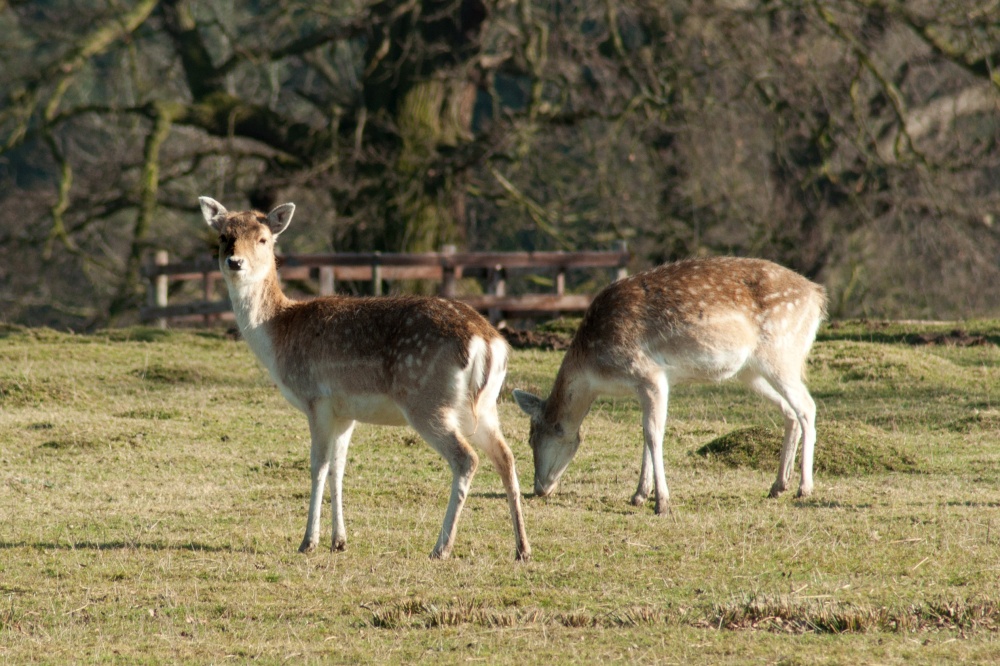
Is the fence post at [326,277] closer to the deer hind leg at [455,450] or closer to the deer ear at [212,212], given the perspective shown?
the deer ear at [212,212]

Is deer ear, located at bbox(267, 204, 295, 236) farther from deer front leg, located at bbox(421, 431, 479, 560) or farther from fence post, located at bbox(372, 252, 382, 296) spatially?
fence post, located at bbox(372, 252, 382, 296)

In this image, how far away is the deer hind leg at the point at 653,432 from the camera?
8.61 m

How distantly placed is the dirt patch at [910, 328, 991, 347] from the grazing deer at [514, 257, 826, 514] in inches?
276

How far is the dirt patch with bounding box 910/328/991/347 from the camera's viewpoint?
15819 mm

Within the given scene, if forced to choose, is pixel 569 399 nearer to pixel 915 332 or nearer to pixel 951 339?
pixel 951 339

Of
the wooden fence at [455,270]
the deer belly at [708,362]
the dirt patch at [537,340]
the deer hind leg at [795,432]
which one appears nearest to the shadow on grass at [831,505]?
the deer hind leg at [795,432]

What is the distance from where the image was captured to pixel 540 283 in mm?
24078

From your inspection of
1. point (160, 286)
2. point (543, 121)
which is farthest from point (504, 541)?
point (160, 286)

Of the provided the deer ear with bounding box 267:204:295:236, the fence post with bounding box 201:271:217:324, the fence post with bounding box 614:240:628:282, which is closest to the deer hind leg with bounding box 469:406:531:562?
the deer ear with bounding box 267:204:295:236

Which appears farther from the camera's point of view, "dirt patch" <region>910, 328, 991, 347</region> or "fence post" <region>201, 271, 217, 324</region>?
"fence post" <region>201, 271, 217, 324</region>

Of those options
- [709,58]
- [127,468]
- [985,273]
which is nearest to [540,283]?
[709,58]

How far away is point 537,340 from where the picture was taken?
53.2ft

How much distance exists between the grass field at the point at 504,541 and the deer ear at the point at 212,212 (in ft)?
5.90

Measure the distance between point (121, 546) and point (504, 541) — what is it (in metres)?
2.13
